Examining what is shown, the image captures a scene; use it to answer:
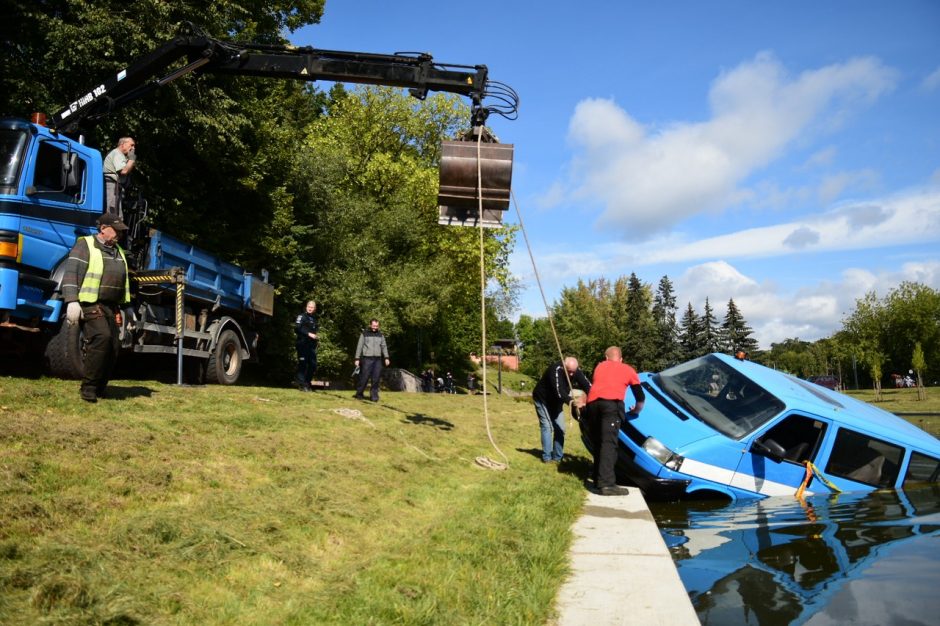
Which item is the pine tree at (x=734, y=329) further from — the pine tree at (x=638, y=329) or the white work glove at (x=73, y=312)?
the white work glove at (x=73, y=312)

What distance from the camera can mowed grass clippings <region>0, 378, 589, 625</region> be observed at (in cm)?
329

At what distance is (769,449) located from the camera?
7.10m

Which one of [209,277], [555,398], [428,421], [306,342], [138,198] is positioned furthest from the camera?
[306,342]

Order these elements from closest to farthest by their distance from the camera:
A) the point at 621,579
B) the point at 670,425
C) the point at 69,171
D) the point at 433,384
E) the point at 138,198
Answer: the point at 621,579 → the point at 670,425 → the point at 69,171 → the point at 138,198 → the point at 433,384

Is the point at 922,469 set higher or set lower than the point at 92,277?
lower

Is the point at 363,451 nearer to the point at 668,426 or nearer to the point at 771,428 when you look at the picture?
the point at 668,426

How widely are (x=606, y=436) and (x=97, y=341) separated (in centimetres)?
555

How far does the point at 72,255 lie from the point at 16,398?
154cm

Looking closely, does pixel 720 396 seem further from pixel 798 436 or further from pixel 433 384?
pixel 433 384

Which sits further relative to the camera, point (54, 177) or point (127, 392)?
point (54, 177)

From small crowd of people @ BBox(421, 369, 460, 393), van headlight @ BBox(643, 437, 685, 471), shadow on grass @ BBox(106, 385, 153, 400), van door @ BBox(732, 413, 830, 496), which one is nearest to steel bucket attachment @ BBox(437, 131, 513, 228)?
van headlight @ BBox(643, 437, 685, 471)

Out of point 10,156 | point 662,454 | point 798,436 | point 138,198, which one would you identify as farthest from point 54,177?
point 798,436

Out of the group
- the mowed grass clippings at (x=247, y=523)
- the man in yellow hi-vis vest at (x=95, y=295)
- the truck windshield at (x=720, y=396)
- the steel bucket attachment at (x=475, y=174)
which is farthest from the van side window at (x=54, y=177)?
the truck windshield at (x=720, y=396)

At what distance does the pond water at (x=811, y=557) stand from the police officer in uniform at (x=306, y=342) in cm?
767
